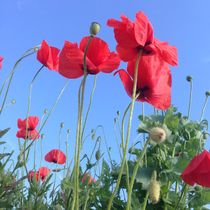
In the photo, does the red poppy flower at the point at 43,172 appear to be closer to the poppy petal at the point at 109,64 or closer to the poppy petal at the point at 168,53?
the poppy petal at the point at 109,64

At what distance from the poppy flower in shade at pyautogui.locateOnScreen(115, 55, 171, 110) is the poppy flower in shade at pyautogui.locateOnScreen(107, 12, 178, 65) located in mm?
57

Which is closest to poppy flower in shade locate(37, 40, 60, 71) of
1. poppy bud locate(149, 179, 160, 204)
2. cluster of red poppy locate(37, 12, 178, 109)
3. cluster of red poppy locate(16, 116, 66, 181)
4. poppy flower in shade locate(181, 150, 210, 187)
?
cluster of red poppy locate(37, 12, 178, 109)

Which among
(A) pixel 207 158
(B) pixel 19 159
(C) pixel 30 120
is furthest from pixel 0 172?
(C) pixel 30 120

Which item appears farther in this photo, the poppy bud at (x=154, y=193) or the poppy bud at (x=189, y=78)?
the poppy bud at (x=189, y=78)

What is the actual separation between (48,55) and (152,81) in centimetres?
75

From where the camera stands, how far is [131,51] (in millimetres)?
1175

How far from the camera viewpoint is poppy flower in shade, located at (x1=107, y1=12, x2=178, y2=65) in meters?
1.16

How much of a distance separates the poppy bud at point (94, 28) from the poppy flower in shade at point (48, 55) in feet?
2.59

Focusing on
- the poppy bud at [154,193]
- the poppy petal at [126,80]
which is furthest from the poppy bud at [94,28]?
the poppy bud at [154,193]

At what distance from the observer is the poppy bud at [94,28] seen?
109 centimetres

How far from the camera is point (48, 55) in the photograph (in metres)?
1.88

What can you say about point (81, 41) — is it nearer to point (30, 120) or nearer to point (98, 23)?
point (98, 23)

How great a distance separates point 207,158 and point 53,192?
110cm

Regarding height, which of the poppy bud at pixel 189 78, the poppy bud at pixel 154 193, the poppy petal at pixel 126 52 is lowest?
the poppy bud at pixel 154 193
